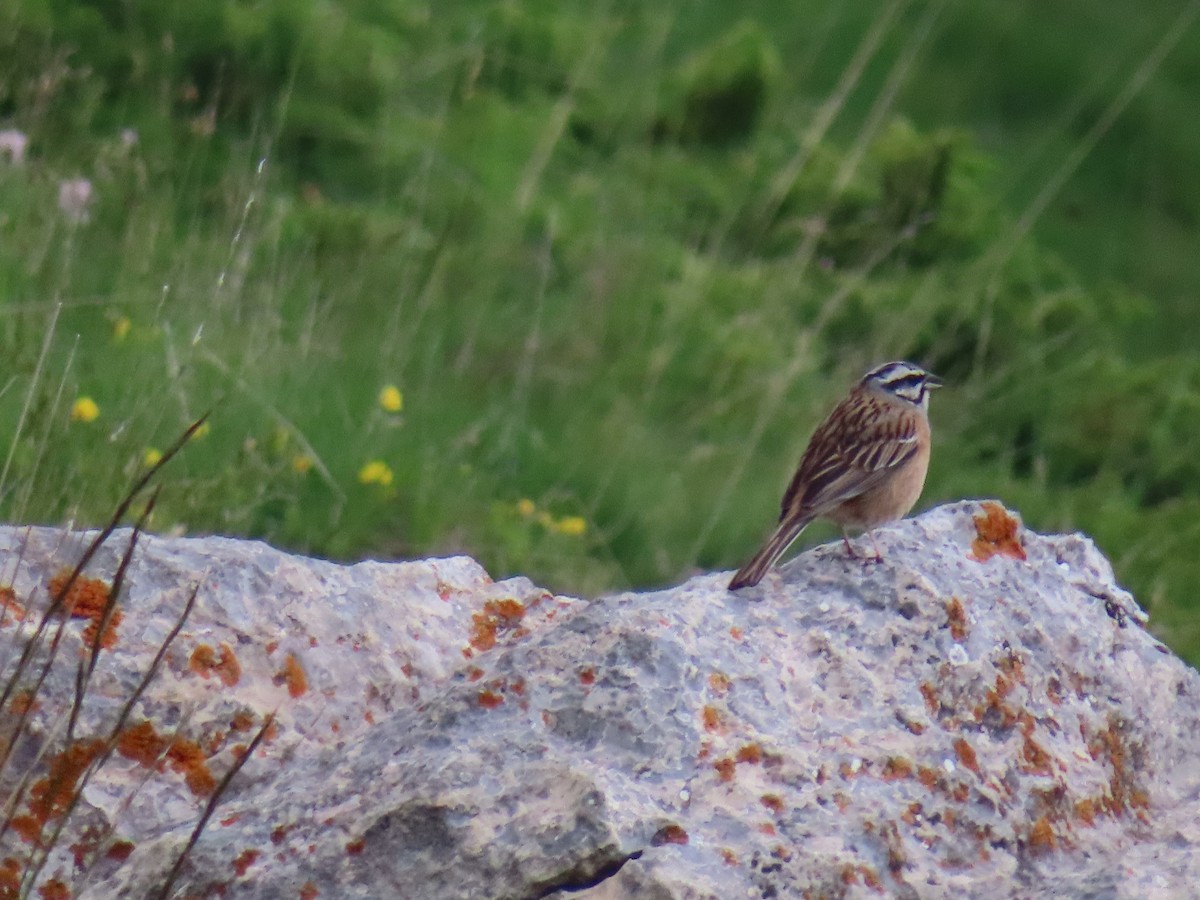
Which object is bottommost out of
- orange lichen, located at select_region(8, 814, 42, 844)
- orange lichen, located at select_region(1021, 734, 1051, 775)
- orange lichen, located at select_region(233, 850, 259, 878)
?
orange lichen, located at select_region(8, 814, 42, 844)

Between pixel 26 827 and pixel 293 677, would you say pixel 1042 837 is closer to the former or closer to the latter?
pixel 293 677

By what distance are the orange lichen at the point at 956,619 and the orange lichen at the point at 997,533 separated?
30 cm

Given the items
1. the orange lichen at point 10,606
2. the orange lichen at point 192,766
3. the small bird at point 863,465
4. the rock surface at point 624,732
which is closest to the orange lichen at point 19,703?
the rock surface at point 624,732

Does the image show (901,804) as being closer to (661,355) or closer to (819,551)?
(819,551)

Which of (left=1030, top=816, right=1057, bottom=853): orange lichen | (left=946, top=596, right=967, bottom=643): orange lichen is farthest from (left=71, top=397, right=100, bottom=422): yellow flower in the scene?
(left=1030, top=816, right=1057, bottom=853): orange lichen

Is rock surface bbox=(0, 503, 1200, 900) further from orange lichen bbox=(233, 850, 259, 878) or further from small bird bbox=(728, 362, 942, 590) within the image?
small bird bbox=(728, 362, 942, 590)

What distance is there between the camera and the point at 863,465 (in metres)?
5.28

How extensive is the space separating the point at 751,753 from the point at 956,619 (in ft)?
2.17

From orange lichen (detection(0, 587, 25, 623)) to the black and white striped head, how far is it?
3.11 metres

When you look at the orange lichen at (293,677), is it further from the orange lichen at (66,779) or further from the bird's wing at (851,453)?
the bird's wing at (851,453)

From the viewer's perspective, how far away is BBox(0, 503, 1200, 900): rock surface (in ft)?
9.55

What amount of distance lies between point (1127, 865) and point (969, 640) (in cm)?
63

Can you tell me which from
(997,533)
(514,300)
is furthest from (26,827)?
(514,300)

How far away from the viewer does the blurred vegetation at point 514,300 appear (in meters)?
6.37
